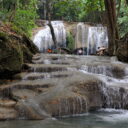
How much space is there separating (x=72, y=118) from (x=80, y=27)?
19.9 metres

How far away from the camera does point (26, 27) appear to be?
17.2 meters

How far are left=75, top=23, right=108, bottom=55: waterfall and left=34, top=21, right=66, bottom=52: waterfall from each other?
145 centimetres

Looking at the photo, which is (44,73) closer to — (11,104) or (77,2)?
(11,104)

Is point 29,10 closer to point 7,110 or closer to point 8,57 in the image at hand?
point 8,57

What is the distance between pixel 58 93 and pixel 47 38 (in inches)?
693

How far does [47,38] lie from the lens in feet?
82.6

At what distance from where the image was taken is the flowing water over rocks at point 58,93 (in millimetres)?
7395

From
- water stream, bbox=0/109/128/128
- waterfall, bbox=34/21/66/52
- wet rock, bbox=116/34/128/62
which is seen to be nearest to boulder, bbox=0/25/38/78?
water stream, bbox=0/109/128/128

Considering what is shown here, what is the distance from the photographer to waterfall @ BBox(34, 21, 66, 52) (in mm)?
24703

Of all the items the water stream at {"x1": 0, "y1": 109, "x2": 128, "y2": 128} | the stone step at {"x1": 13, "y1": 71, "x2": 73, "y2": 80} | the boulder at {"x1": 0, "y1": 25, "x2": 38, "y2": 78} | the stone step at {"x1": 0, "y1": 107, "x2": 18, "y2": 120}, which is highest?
the boulder at {"x1": 0, "y1": 25, "x2": 38, "y2": 78}

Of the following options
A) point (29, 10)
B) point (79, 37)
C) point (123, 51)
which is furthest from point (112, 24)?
point (79, 37)

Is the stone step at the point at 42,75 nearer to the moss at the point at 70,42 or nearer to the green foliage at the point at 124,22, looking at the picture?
the green foliage at the point at 124,22

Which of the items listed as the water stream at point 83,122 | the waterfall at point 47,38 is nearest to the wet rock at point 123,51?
the water stream at point 83,122

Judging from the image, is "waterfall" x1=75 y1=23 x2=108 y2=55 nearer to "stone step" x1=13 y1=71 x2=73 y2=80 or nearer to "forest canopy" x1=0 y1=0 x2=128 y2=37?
"forest canopy" x1=0 y1=0 x2=128 y2=37
